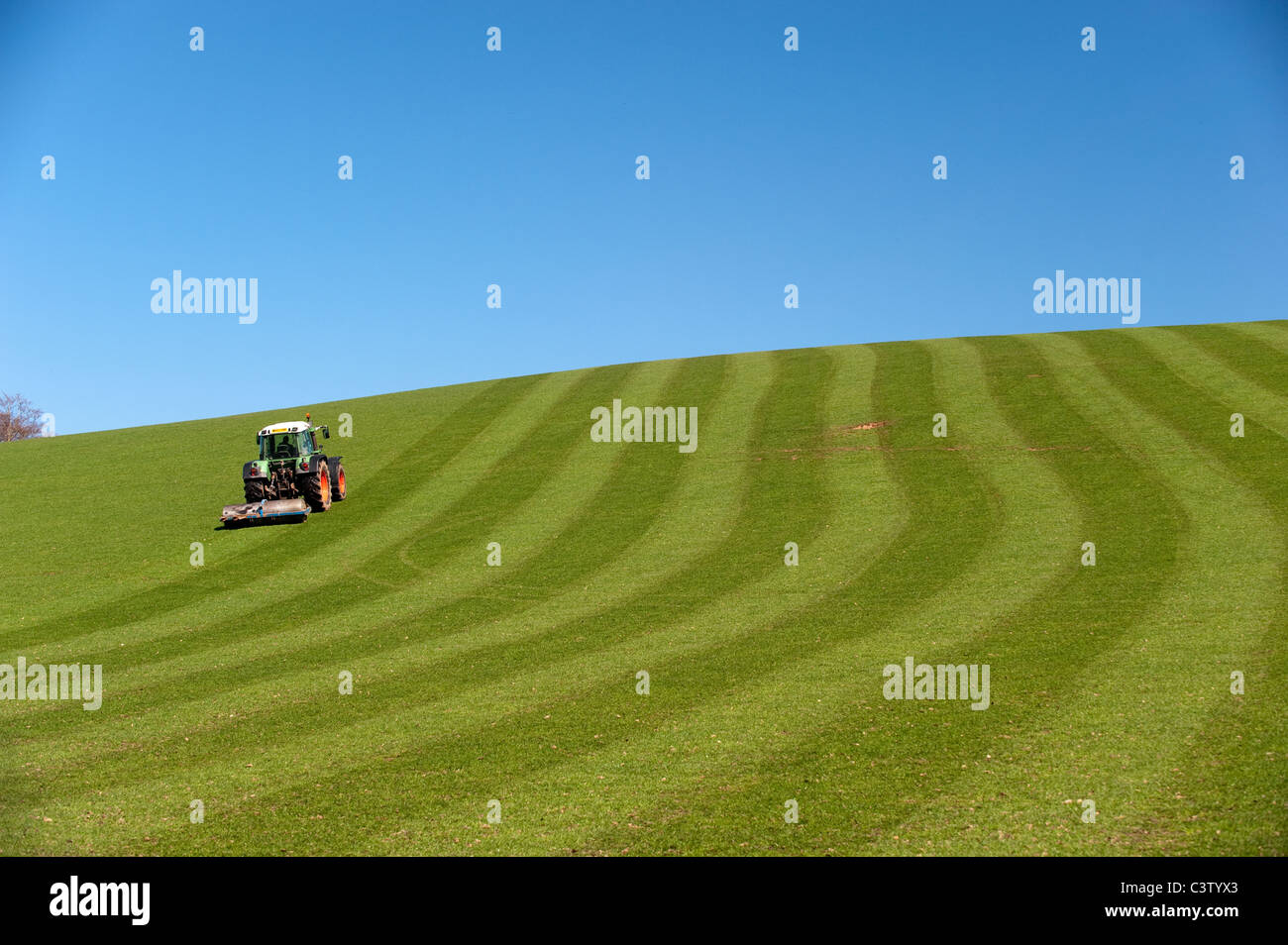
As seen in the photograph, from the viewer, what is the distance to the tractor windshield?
3136cm

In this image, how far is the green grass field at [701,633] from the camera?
9.61m

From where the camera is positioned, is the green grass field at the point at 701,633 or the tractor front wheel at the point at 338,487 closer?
the green grass field at the point at 701,633

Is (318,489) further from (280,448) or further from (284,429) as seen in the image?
(284,429)

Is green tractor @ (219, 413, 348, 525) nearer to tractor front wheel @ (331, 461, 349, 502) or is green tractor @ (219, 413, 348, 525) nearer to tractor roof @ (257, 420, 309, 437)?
tractor roof @ (257, 420, 309, 437)

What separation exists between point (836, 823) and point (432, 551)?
1867 cm

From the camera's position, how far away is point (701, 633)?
685 inches

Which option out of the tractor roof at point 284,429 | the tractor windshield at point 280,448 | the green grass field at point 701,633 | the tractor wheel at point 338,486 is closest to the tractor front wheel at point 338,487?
the tractor wheel at point 338,486

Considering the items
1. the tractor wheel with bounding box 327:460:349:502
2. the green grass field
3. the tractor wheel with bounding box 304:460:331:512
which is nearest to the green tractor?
the tractor wheel with bounding box 304:460:331:512

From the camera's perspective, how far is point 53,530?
30.7 metres

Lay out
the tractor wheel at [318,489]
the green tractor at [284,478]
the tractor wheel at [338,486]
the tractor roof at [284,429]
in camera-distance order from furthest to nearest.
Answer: the tractor wheel at [338,486] < the tractor roof at [284,429] < the tractor wheel at [318,489] < the green tractor at [284,478]

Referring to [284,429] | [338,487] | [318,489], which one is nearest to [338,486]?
[338,487]

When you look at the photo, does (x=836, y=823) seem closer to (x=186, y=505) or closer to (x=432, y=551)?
(x=432, y=551)

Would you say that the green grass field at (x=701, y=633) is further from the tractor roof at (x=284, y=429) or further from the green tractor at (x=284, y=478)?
the tractor roof at (x=284, y=429)
